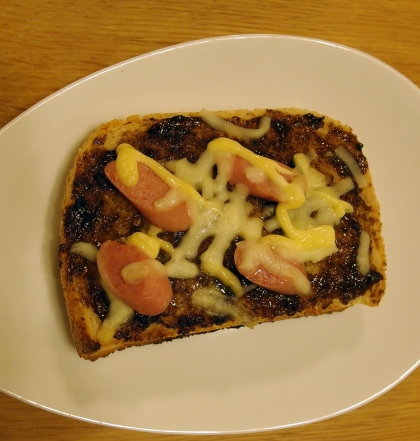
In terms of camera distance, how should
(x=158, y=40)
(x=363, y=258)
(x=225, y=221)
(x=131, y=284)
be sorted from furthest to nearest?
1. (x=158, y=40)
2. (x=363, y=258)
3. (x=225, y=221)
4. (x=131, y=284)

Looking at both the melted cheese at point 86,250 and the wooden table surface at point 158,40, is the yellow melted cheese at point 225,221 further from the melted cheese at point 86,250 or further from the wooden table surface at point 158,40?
the wooden table surface at point 158,40

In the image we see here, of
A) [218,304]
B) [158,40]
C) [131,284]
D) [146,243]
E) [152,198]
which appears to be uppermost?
[158,40]

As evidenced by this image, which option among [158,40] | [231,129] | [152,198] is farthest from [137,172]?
[158,40]

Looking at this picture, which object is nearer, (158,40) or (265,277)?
(265,277)

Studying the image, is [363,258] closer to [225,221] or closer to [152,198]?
[225,221]

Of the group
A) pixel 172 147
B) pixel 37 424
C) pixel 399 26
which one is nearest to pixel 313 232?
pixel 172 147

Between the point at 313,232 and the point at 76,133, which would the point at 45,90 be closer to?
the point at 76,133

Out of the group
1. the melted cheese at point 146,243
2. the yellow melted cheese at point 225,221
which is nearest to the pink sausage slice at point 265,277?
the yellow melted cheese at point 225,221
